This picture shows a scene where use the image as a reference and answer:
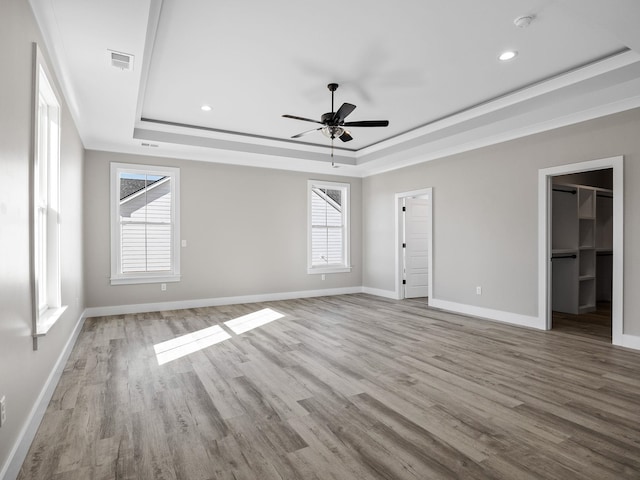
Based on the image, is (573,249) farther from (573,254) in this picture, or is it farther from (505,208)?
(505,208)

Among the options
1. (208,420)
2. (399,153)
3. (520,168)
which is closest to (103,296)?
(208,420)

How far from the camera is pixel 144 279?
5.96 meters

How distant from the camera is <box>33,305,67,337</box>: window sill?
2.42 meters

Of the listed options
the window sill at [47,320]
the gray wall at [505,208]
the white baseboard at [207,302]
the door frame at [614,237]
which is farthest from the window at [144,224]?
the door frame at [614,237]

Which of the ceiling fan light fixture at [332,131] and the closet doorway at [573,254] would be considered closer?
the ceiling fan light fixture at [332,131]

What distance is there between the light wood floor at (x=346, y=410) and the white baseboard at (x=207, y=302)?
1.54m

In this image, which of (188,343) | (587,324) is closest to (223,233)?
(188,343)

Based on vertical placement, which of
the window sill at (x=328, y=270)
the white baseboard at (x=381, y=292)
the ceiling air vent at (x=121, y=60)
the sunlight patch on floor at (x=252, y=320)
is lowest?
the sunlight patch on floor at (x=252, y=320)

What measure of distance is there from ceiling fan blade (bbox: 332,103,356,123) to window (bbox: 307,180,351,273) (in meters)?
3.38

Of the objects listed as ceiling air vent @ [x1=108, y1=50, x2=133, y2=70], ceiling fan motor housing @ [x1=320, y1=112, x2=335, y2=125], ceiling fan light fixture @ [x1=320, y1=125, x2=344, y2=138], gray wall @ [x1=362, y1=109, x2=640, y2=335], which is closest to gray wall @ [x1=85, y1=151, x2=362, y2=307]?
gray wall @ [x1=362, y1=109, x2=640, y2=335]

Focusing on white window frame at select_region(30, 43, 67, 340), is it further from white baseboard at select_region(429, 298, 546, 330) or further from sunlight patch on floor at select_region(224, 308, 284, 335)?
white baseboard at select_region(429, 298, 546, 330)

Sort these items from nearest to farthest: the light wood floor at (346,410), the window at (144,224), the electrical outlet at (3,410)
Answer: the electrical outlet at (3,410) < the light wood floor at (346,410) < the window at (144,224)

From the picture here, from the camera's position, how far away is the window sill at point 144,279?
5785 millimetres

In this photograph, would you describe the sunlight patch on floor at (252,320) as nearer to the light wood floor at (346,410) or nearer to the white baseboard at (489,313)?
the light wood floor at (346,410)
